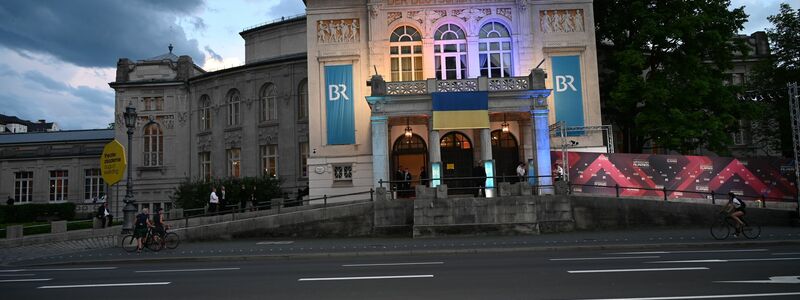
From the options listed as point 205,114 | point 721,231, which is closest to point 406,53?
point 721,231

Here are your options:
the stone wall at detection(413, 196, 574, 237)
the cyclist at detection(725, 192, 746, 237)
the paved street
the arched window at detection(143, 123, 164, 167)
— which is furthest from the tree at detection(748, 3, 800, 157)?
the arched window at detection(143, 123, 164, 167)

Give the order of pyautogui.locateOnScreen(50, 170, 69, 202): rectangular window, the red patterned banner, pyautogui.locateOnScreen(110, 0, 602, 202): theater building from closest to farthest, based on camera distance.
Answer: the red patterned banner
pyautogui.locateOnScreen(110, 0, 602, 202): theater building
pyautogui.locateOnScreen(50, 170, 69, 202): rectangular window

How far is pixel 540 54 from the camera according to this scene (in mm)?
31766

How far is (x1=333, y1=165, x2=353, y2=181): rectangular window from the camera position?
31.8 m

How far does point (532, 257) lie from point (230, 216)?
16.9m

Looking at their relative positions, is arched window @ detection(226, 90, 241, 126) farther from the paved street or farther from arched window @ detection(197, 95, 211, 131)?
the paved street

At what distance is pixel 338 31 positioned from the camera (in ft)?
107

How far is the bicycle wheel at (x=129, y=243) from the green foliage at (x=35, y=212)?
88.5ft

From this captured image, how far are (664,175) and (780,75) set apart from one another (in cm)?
1274

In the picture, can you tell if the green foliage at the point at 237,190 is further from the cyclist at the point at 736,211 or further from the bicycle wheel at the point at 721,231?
the cyclist at the point at 736,211

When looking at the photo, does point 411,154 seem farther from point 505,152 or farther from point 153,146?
point 153,146

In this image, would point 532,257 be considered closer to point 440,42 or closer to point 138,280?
point 138,280

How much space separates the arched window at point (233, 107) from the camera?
43438 mm

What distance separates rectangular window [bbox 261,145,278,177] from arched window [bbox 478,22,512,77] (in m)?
17.2
